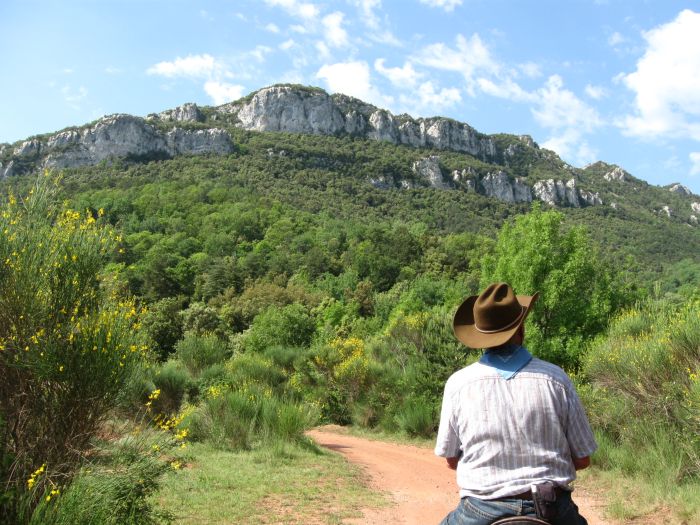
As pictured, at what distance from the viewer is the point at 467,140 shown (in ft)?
494

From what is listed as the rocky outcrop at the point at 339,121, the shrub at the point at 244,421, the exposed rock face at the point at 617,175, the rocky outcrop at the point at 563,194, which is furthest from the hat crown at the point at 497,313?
the exposed rock face at the point at 617,175

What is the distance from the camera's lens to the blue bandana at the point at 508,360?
2592mm

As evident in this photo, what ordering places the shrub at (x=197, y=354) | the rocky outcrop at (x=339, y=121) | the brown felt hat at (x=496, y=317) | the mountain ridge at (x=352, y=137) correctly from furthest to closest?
the rocky outcrop at (x=339, y=121) < the mountain ridge at (x=352, y=137) < the shrub at (x=197, y=354) < the brown felt hat at (x=496, y=317)

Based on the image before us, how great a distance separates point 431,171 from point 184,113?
65.4 metres

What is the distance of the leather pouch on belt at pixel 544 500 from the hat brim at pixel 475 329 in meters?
0.64

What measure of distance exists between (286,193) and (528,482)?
9618 centimetres

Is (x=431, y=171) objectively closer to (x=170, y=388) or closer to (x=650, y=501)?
(x=170, y=388)

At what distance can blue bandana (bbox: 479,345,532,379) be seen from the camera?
2.59 meters

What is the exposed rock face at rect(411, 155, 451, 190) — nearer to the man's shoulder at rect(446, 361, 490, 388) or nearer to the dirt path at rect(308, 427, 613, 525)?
the dirt path at rect(308, 427, 613, 525)

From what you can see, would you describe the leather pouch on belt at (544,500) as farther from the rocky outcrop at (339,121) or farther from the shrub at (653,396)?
the rocky outcrop at (339,121)

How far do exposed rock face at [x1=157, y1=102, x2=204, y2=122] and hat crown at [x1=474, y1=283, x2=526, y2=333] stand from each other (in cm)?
14755

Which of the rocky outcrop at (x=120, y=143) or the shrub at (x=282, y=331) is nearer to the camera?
the shrub at (x=282, y=331)

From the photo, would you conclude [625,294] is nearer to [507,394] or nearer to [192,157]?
[507,394]

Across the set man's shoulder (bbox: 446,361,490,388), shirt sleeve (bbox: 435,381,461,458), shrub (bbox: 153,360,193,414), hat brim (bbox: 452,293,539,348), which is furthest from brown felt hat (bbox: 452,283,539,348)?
shrub (bbox: 153,360,193,414)
